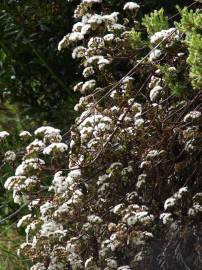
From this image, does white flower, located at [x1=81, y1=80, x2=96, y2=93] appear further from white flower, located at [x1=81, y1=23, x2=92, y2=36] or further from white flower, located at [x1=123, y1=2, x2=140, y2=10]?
white flower, located at [x1=123, y1=2, x2=140, y2=10]

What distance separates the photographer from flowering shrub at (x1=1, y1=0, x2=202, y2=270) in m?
2.96

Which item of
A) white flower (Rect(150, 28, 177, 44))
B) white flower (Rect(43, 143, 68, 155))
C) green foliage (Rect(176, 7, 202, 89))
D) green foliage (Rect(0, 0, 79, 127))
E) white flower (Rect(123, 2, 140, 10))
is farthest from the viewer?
green foliage (Rect(0, 0, 79, 127))

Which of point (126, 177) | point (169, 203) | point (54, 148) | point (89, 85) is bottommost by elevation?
point (169, 203)

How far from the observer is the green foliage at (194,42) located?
255 cm

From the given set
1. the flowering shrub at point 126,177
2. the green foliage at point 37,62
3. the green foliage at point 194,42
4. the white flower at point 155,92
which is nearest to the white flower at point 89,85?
Result: the flowering shrub at point 126,177

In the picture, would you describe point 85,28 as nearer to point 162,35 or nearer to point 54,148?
point 162,35

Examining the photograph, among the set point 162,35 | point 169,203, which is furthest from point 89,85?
point 169,203

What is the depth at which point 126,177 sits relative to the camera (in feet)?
10.6

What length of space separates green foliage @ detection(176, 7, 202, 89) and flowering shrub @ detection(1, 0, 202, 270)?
0.56 ft

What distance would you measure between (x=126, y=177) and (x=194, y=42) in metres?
0.91

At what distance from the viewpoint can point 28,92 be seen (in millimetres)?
4836

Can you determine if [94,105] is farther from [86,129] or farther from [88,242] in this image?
[88,242]

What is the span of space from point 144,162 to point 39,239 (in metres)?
0.59

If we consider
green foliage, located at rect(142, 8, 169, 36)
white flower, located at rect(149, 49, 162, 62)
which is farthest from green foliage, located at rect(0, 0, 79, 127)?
white flower, located at rect(149, 49, 162, 62)
